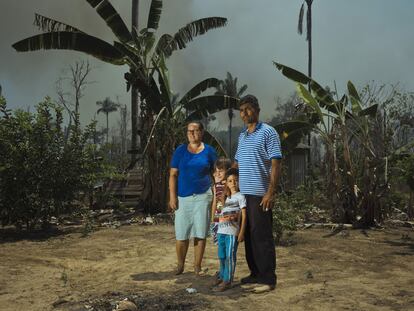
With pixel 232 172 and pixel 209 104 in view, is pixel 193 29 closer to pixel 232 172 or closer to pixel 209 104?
pixel 209 104

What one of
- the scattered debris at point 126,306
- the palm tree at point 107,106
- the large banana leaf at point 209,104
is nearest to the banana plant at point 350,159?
the large banana leaf at point 209,104

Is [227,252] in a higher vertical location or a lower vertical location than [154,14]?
lower

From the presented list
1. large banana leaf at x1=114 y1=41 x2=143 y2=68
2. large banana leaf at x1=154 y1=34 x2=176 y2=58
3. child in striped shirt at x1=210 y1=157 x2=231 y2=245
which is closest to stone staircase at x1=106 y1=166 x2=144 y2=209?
large banana leaf at x1=114 y1=41 x2=143 y2=68

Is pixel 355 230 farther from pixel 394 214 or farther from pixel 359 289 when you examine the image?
pixel 359 289

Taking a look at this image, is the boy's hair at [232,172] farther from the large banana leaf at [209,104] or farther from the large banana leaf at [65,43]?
the large banana leaf at [209,104]

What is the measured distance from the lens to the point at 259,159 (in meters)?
4.51

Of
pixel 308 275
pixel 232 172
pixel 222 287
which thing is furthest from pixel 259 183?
pixel 308 275

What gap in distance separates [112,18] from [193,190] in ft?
26.3

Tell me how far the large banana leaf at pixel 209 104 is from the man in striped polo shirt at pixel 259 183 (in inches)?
317

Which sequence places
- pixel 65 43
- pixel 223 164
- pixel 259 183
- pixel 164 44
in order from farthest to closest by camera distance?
pixel 164 44 < pixel 65 43 < pixel 223 164 < pixel 259 183

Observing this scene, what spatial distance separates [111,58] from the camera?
1188 cm

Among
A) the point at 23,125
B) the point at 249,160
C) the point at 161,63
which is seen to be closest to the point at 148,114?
the point at 161,63

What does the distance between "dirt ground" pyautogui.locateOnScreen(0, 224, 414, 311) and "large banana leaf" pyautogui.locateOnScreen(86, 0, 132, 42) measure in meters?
5.47

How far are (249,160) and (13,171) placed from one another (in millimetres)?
6135
